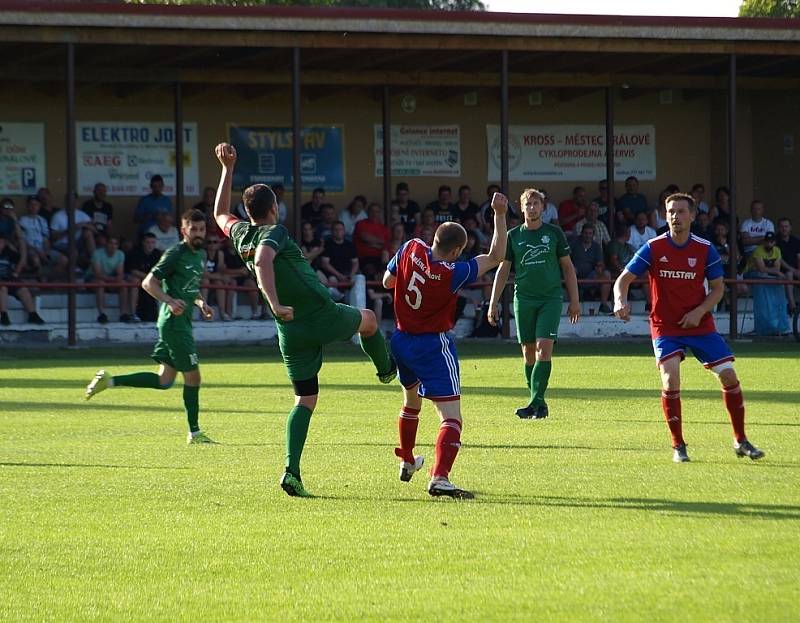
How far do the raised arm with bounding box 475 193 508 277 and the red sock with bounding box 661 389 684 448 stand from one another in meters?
2.01

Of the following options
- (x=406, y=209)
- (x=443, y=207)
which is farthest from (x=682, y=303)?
(x=406, y=209)

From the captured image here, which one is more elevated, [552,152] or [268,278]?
[552,152]

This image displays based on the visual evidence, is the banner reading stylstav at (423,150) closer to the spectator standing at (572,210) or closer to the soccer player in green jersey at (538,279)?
the spectator standing at (572,210)

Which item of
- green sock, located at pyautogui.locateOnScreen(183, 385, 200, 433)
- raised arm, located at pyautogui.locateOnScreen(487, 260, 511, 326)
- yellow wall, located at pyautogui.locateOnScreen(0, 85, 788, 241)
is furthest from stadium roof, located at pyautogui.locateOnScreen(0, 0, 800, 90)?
green sock, located at pyautogui.locateOnScreen(183, 385, 200, 433)

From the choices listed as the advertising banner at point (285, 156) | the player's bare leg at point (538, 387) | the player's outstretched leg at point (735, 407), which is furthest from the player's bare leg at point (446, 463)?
the advertising banner at point (285, 156)

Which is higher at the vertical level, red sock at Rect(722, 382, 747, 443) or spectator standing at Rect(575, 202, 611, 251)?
spectator standing at Rect(575, 202, 611, 251)

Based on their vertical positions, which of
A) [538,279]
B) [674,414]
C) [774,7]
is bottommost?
[674,414]

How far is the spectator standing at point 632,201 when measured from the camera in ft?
87.1

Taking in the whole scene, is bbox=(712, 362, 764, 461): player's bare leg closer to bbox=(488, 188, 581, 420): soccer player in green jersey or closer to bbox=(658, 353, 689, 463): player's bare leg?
bbox=(658, 353, 689, 463): player's bare leg

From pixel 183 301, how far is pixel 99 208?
532 inches

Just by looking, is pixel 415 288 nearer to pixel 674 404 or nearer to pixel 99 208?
pixel 674 404

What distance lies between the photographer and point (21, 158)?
1007 inches

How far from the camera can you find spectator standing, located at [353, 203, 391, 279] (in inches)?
938

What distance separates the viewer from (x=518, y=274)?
12.8m
